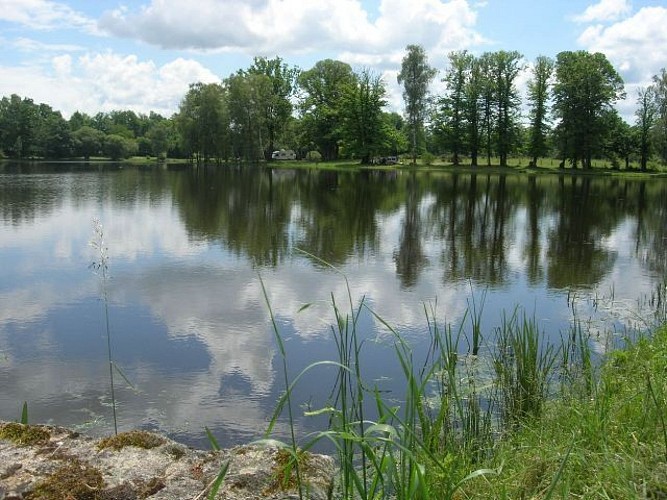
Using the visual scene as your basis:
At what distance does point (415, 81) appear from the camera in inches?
2955

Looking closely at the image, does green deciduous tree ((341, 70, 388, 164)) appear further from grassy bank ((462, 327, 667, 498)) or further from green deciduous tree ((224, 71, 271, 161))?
grassy bank ((462, 327, 667, 498))

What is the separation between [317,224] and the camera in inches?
921

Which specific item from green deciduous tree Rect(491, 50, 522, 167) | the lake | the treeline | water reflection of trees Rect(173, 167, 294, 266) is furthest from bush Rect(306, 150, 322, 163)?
the lake

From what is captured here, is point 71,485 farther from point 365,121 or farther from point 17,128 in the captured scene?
point 17,128

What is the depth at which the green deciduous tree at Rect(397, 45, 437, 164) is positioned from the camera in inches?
2958

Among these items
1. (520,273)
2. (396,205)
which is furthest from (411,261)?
(396,205)

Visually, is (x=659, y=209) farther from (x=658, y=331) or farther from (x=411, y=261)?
(x=658, y=331)

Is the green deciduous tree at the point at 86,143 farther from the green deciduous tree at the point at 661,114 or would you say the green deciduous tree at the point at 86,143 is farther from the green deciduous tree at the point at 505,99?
the green deciduous tree at the point at 661,114

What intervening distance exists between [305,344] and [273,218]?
1627 cm

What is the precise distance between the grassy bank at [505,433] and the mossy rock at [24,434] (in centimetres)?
149

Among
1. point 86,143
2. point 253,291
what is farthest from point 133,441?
point 86,143

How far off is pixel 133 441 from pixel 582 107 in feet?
241

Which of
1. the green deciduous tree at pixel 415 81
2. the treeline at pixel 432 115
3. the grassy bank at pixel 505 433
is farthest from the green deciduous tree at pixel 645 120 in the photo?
the grassy bank at pixel 505 433

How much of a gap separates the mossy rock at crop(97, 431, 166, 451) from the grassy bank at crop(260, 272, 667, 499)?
82 centimetres
